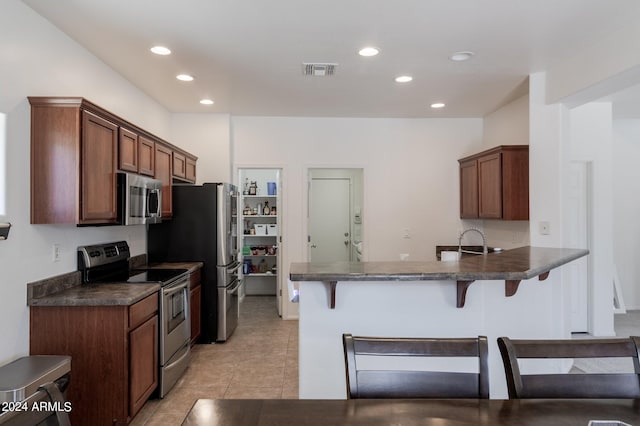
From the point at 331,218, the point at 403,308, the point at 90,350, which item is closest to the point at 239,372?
the point at 90,350

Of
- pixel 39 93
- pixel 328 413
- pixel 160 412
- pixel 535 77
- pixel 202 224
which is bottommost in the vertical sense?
pixel 160 412

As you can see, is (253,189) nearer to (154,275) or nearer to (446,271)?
(154,275)

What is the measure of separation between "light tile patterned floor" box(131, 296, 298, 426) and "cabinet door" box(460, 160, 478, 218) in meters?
2.64

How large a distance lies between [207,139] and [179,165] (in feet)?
2.58

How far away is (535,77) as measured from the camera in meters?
3.54

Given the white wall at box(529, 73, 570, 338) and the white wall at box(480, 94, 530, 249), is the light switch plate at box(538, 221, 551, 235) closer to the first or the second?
the white wall at box(529, 73, 570, 338)

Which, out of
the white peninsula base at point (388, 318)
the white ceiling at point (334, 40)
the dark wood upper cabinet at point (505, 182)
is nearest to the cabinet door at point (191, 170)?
the white ceiling at point (334, 40)

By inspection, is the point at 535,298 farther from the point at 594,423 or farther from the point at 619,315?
the point at 619,315

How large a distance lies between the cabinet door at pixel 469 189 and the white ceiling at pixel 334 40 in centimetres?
92

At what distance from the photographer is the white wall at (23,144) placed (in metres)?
2.23

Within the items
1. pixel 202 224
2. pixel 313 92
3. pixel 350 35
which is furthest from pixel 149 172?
pixel 350 35

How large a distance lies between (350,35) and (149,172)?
82.7 inches

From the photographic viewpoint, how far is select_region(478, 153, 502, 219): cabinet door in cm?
404

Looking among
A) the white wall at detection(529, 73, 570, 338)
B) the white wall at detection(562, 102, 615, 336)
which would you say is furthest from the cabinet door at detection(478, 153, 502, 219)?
the white wall at detection(562, 102, 615, 336)
